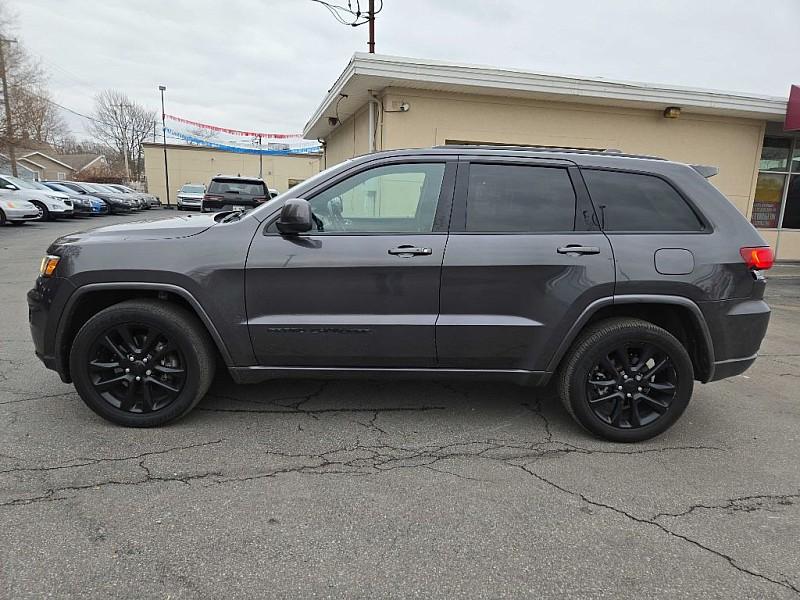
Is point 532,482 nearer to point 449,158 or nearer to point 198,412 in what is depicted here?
point 449,158

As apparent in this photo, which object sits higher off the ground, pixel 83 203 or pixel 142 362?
pixel 83 203

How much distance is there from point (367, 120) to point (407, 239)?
838 centimetres

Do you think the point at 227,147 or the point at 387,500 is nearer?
the point at 387,500

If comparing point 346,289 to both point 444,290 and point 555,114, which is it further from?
point 555,114

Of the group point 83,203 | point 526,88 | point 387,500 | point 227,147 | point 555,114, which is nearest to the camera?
point 387,500

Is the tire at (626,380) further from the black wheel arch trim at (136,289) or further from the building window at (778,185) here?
the building window at (778,185)

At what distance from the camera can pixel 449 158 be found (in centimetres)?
345

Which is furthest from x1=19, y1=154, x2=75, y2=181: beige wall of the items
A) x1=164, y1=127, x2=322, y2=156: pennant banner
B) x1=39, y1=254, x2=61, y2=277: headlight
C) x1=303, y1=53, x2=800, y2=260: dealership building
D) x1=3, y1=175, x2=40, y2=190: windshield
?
x1=39, y1=254, x2=61, y2=277: headlight

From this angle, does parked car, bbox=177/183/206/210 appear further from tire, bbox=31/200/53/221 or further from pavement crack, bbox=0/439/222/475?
pavement crack, bbox=0/439/222/475

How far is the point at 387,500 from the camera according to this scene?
2.72m

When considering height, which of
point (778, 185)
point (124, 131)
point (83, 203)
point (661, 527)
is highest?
point (124, 131)

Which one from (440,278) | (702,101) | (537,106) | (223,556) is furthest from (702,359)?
(702,101)

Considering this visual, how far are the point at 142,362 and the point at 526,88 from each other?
8389 mm

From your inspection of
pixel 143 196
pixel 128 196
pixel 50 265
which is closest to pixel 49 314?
pixel 50 265
